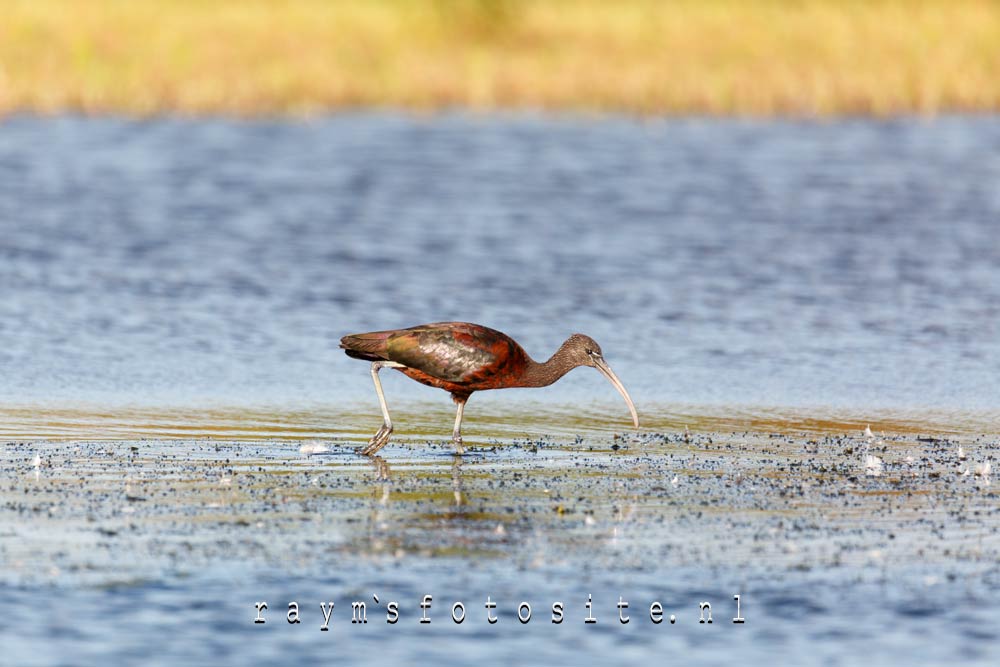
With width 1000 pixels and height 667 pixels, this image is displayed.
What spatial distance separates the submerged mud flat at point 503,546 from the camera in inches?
294

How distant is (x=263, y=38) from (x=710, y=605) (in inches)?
1084

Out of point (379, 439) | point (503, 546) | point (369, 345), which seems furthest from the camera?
point (369, 345)

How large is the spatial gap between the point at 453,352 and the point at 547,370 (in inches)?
31.1

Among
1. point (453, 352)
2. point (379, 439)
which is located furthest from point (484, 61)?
point (379, 439)

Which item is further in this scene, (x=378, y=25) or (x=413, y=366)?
(x=378, y=25)

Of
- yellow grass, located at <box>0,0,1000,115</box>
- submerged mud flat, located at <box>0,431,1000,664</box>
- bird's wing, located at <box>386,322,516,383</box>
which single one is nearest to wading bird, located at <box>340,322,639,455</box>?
bird's wing, located at <box>386,322,516,383</box>

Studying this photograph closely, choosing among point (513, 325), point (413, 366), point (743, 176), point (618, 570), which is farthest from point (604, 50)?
point (618, 570)

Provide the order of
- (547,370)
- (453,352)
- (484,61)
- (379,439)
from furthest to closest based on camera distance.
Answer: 1. (484,61)
2. (547,370)
3. (453,352)
4. (379,439)

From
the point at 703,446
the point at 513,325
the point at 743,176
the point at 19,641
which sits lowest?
the point at 19,641

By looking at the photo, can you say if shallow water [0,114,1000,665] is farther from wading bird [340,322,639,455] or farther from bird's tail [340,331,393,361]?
bird's tail [340,331,393,361]

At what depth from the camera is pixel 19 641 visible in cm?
726

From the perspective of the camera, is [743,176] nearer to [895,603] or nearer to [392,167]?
[392,167]

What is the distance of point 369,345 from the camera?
1173 cm

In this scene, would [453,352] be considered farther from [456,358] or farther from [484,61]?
[484,61]
